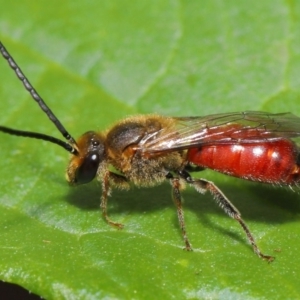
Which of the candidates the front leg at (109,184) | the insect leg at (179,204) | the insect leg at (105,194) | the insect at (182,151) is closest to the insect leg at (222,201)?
the insect at (182,151)

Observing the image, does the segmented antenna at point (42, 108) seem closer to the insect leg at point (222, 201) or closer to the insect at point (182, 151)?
the insect at point (182, 151)

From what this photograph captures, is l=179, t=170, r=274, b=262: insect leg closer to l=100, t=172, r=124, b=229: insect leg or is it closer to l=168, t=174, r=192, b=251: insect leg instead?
l=168, t=174, r=192, b=251: insect leg

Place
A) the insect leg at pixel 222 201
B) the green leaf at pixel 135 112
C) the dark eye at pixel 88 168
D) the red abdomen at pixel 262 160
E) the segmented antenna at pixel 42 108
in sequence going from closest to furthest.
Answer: the green leaf at pixel 135 112, the insect leg at pixel 222 201, the segmented antenna at pixel 42 108, the red abdomen at pixel 262 160, the dark eye at pixel 88 168

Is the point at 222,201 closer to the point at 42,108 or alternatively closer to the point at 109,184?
the point at 109,184

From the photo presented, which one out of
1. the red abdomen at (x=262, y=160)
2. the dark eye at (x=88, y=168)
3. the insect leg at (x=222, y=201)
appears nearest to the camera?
the insect leg at (x=222, y=201)

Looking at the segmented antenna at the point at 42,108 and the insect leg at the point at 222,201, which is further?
the segmented antenna at the point at 42,108

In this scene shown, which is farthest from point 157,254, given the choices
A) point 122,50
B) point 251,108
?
point 122,50
